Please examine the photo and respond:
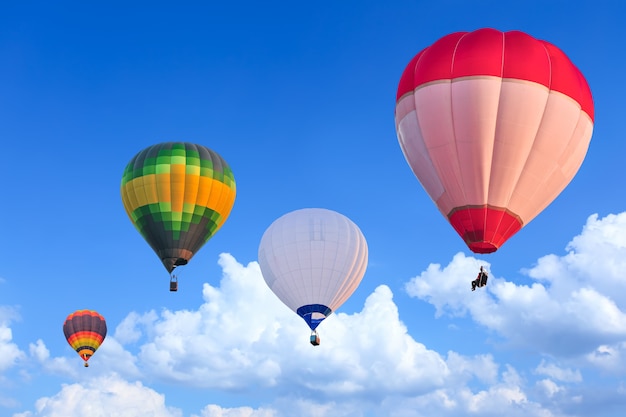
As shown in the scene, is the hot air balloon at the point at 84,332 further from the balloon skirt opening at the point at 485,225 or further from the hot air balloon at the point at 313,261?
the balloon skirt opening at the point at 485,225

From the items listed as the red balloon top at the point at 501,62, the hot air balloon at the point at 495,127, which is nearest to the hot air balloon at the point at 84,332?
the hot air balloon at the point at 495,127

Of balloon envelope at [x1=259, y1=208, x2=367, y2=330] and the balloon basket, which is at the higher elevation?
balloon envelope at [x1=259, y1=208, x2=367, y2=330]

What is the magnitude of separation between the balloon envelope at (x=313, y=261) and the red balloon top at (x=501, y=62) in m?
Result: 12.6

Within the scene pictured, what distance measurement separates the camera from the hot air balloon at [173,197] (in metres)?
37.1

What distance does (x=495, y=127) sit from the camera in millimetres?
25328

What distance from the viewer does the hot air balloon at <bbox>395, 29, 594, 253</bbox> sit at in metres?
25.3

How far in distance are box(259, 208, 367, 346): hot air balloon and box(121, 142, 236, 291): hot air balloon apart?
3.36 m

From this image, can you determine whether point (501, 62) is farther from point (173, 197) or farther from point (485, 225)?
point (173, 197)

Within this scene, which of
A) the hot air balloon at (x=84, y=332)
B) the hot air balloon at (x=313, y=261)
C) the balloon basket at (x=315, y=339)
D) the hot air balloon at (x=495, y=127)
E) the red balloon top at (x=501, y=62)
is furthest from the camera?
the hot air balloon at (x=84, y=332)

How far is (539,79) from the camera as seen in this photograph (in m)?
25.4

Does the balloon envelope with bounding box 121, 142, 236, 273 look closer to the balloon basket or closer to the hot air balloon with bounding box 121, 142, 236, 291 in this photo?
the hot air balloon with bounding box 121, 142, 236, 291

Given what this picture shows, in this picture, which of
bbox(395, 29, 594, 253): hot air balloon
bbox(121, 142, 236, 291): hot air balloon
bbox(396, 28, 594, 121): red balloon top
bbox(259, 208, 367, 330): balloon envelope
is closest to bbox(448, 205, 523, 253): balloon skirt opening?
bbox(395, 29, 594, 253): hot air balloon

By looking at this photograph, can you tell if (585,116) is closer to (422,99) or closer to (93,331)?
(422,99)

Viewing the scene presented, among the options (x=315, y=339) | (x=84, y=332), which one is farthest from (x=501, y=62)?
(x=84, y=332)
